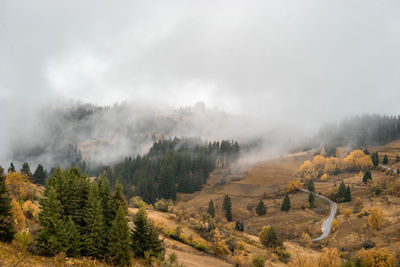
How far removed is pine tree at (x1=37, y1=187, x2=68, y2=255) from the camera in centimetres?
2453

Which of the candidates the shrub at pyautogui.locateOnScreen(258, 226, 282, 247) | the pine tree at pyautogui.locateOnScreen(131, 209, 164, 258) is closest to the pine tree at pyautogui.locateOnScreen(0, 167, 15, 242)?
the pine tree at pyautogui.locateOnScreen(131, 209, 164, 258)

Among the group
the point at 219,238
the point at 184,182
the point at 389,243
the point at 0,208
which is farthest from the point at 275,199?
the point at 0,208

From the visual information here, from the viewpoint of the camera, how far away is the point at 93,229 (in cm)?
2775

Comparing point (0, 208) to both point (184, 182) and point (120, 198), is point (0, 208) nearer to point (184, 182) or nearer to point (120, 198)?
point (120, 198)

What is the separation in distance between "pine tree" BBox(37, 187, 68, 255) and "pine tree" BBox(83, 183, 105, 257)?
8.51ft

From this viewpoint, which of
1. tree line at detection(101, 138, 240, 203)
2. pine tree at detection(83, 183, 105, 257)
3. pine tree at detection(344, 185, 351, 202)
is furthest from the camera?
tree line at detection(101, 138, 240, 203)

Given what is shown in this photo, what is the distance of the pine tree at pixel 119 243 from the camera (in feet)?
89.9

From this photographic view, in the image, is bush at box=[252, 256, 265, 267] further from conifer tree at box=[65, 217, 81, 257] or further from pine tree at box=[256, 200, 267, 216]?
pine tree at box=[256, 200, 267, 216]

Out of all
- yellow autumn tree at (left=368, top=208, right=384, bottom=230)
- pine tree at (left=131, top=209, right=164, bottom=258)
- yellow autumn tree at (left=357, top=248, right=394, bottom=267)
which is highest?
pine tree at (left=131, top=209, right=164, bottom=258)

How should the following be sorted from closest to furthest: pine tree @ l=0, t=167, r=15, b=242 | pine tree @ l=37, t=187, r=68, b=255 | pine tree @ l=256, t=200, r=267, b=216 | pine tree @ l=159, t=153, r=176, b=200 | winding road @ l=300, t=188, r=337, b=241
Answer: pine tree @ l=0, t=167, r=15, b=242 → pine tree @ l=37, t=187, r=68, b=255 → winding road @ l=300, t=188, r=337, b=241 → pine tree @ l=256, t=200, r=267, b=216 → pine tree @ l=159, t=153, r=176, b=200

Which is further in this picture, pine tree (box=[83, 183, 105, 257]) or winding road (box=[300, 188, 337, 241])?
winding road (box=[300, 188, 337, 241])

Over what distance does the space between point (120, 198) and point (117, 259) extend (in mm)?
8036

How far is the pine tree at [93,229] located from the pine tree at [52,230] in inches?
102

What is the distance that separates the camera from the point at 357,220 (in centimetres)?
8731
